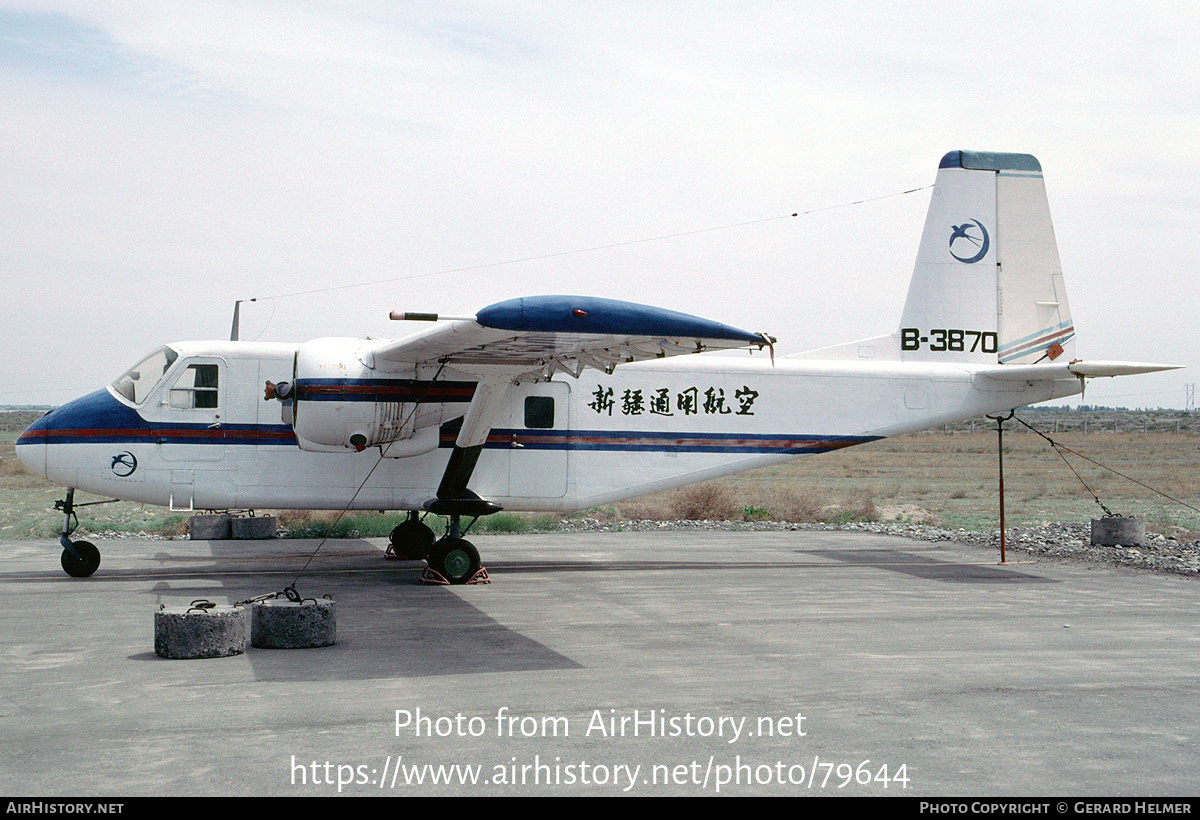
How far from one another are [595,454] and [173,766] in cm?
954

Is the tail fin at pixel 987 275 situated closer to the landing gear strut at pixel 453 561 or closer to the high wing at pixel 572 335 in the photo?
the high wing at pixel 572 335

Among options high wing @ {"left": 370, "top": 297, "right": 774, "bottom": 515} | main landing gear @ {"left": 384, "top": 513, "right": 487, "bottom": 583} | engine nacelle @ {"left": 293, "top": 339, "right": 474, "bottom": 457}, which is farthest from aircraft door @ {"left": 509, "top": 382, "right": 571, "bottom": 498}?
engine nacelle @ {"left": 293, "top": 339, "right": 474, "bottom": 457}

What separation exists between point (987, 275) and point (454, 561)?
9.88 metres

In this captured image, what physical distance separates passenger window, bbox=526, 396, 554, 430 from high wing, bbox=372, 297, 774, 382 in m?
2.61

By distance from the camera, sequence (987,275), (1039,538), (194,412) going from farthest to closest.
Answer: (1039,538)
(987,275)
(194,412)

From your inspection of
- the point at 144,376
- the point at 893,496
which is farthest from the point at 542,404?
the point at 893,496

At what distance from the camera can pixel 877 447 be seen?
248 feet

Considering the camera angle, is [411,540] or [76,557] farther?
[411,540]

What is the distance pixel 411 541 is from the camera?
15.8 m

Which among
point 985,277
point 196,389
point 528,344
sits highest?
point 985,277

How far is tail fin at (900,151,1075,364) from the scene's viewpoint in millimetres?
16438

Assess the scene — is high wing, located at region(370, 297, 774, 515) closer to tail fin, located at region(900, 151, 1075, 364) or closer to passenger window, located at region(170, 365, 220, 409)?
passenger window, located at region(170, 365, 220, 409)

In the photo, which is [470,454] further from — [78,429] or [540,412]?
[78,429]
